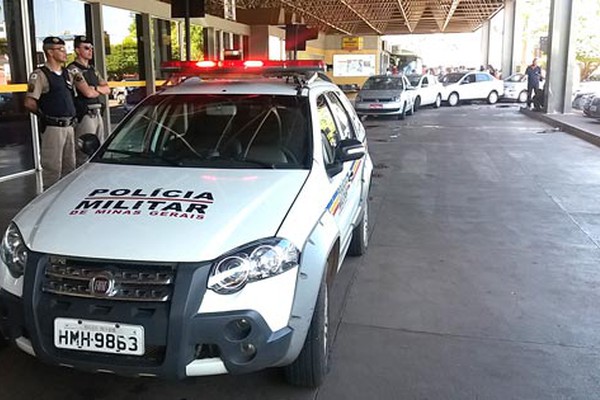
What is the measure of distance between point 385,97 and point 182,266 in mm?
18420

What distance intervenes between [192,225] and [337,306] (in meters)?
1.78

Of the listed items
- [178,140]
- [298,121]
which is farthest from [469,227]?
[178,140]

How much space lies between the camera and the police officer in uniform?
18.5ft

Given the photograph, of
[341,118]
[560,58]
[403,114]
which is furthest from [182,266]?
[560,58]

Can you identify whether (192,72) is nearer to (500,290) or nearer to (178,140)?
(178,140)

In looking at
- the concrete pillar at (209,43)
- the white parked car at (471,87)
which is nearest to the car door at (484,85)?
the white parked car at (471,87)

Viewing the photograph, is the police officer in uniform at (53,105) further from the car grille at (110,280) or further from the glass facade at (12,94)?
the car grille at (110,280)

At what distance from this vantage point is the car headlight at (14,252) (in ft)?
9.34

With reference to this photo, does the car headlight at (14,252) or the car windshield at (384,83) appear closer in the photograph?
the car headlight at (14,252)

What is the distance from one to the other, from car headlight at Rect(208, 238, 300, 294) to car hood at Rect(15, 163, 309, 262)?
0.17ft

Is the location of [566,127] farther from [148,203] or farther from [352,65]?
[352,65]

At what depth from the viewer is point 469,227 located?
653cm

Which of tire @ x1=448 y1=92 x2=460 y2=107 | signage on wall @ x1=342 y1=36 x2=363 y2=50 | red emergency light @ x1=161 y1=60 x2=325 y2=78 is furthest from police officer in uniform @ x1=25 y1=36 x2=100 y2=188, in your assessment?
signage on wall @ x1=342 y1=36 x2=363 y2=50

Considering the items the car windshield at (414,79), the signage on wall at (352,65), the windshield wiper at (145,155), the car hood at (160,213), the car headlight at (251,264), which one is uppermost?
the signage on wall at (352,65)
